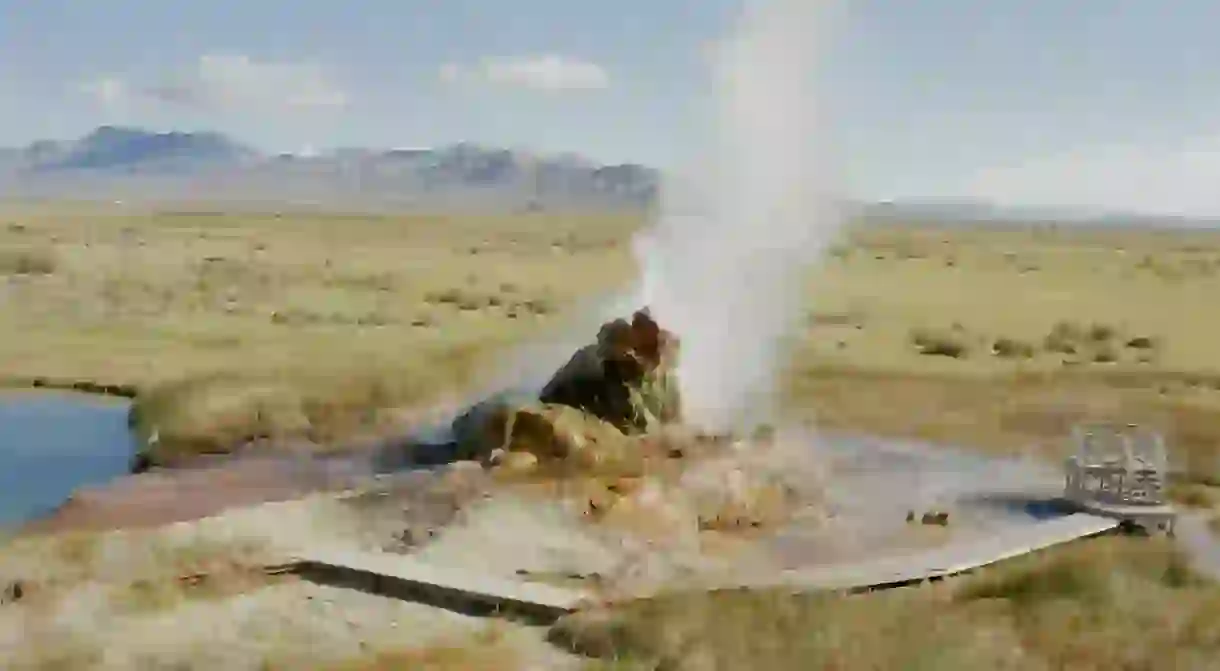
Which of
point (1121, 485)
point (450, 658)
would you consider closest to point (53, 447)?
point (450, 658)

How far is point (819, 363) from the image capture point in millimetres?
27328

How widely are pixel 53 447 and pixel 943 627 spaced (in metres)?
13.5

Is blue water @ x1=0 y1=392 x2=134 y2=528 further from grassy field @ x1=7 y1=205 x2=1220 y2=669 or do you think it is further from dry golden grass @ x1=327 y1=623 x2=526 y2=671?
dry golden grass @ x1=327 y1=623 x2=526 y2=671

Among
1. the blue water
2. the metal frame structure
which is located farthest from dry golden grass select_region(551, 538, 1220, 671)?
the blue water

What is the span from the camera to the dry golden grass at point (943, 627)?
9.78 metres

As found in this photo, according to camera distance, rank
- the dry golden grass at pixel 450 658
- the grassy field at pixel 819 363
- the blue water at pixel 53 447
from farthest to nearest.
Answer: the blue water at pixel 53 447 → the grassy field at pixel 819 363 → the dry golden grass at pixel 450 658

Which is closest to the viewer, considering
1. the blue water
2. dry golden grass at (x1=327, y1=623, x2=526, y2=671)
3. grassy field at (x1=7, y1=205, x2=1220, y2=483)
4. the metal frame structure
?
dry golden grass at (x1=327, y1=623, x2=526, y2=671)

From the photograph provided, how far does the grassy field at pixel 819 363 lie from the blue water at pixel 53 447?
2.35ft

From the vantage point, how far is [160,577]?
11.5 m

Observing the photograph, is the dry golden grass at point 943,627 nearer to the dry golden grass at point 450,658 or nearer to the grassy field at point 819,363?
the grassy field at point 819,363

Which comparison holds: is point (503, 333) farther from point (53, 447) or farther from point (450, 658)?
point (450, 658)

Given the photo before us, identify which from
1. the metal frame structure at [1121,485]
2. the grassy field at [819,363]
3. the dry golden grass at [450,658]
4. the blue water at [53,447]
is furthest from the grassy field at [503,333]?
the dry golden grass at [450,658]

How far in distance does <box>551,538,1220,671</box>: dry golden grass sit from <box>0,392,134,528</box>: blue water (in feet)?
26.4

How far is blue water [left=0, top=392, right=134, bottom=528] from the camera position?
1691cm
